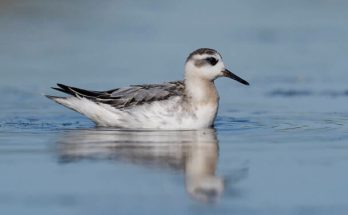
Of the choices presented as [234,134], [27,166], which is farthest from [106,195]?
[234,134]

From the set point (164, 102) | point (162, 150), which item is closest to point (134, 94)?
point (164, 102)

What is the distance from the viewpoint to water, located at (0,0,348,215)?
9.54m

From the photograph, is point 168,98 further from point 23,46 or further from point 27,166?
point 23,46

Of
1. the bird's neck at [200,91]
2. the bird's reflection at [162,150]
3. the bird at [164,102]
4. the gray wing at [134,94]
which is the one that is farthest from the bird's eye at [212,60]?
the bird's reflection at [162,150]

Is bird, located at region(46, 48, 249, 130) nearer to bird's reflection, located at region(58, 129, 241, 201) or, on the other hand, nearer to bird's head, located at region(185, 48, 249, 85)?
bird's head, located at region(185, 48, 249, 85)

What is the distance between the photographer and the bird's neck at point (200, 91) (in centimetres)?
1425

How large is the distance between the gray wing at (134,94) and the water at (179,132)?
41 cm

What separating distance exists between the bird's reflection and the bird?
289 mm

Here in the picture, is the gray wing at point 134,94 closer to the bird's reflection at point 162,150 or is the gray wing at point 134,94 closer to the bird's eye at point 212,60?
the bird's eye at point 212,60

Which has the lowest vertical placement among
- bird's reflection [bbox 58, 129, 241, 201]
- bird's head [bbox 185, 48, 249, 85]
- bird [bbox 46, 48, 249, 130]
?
bird's reflection [bbox 58, 129, 241, 201]

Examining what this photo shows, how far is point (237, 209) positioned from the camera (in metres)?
8.96

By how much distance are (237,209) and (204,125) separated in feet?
16.8

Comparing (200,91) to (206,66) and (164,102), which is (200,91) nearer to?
(206,66)

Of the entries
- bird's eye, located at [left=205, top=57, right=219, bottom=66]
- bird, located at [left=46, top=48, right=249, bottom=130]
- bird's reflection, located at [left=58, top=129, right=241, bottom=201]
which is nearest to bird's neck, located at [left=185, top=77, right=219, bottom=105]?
bird, located at [left=46, top=48, right=249, bottom=130]
